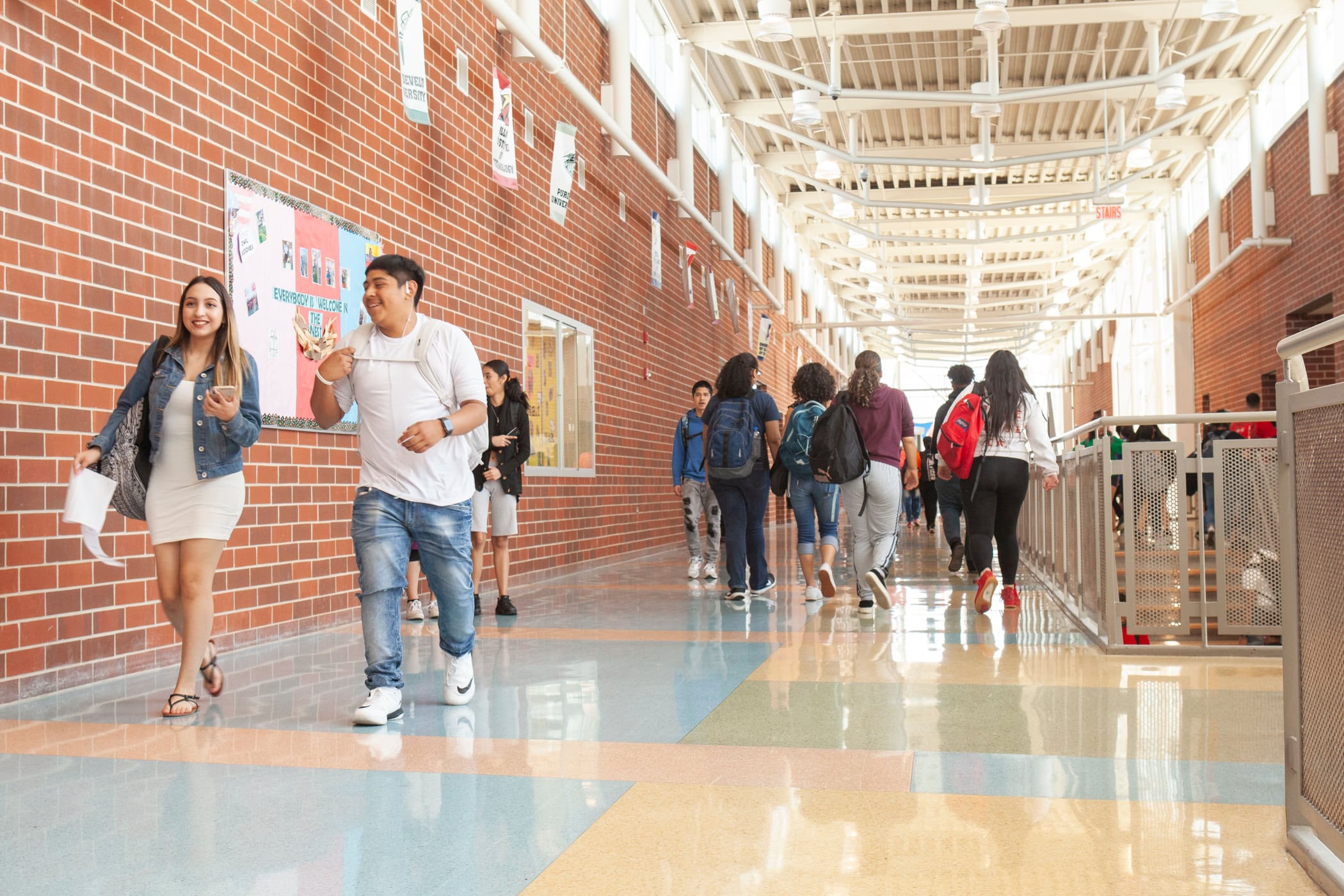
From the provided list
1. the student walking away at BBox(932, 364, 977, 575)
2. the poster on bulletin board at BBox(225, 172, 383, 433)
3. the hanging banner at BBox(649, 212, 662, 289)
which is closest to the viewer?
the poster on bulletin board at BBox(225, 172, 383, 433)

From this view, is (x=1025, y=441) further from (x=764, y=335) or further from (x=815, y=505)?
(x=764, y=335)

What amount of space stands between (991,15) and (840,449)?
525 centimetres

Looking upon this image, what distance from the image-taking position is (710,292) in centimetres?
1633

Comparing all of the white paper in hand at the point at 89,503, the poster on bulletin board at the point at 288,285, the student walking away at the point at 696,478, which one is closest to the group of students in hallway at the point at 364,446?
the white paper in hand at the point at 89,503

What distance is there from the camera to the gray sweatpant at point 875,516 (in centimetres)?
705

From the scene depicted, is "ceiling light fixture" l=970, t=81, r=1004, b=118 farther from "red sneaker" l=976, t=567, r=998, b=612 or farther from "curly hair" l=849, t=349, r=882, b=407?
"red sneaker" l=976, t=567, r=998, b=612

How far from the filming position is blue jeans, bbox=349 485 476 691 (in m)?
3.97

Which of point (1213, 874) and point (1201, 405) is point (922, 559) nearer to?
point (1213, 874)

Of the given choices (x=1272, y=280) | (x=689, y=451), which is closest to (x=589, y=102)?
(x=689, y=451)

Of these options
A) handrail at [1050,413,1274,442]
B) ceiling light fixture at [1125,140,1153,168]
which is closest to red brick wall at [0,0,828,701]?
handrail at [1050,413,1274,442]

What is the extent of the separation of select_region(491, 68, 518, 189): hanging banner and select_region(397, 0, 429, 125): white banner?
60.7 inches

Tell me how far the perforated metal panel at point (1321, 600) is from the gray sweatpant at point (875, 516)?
445 cm

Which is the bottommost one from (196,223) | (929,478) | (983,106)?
(929,478)

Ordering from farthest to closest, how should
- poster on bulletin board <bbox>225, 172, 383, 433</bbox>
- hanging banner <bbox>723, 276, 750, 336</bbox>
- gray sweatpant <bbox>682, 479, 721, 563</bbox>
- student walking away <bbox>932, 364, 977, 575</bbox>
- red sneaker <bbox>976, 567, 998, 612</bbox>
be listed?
hanging banner <bbox>723, 276, 750, 336</bbox>, student walking away <bbox>932, 364, 977, 575</bbox>, gray sweatpant <bbox>682, 479, 721, 563</bbox>, red sneaker <bbox>976, 567, 998, 612</bbox>, poster on bulletin board <bbox>225, 172, 383, 433</bbox>
